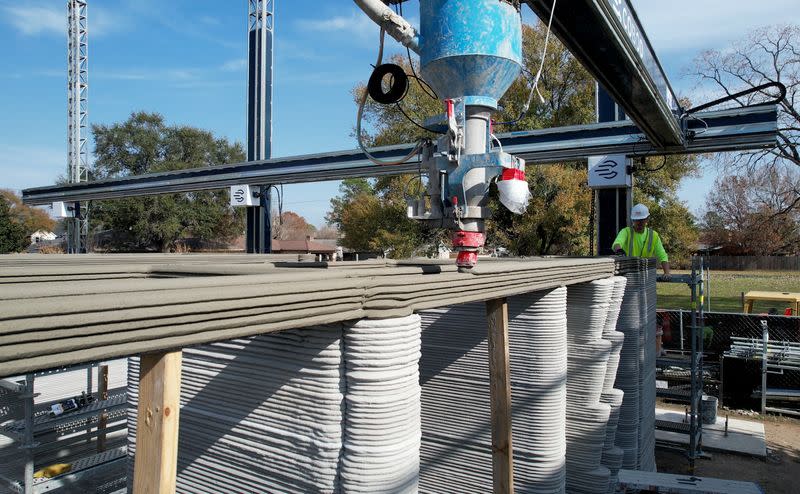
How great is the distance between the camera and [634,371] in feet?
21.6

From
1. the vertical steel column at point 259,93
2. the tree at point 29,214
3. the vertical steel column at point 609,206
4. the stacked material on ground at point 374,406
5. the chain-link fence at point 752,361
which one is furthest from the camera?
the tree at point 29,214

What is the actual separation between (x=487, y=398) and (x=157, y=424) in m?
2.81

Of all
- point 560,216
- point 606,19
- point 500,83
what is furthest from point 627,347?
point 560,216

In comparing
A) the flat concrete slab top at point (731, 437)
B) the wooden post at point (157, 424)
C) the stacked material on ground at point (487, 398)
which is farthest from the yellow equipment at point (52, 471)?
the flat concrete slab top at point (731, 437)

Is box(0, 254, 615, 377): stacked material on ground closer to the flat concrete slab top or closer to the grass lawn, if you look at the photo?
the flat concrete slab top

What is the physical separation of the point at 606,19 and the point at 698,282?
5.63 meters

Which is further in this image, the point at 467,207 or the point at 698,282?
the point at 698,282

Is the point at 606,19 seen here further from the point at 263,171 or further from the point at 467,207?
the point at 263,171

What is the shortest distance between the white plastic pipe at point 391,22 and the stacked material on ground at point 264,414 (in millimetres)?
2191

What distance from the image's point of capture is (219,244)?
152 ft

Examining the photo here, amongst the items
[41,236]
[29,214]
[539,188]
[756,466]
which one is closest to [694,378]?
[756,466]

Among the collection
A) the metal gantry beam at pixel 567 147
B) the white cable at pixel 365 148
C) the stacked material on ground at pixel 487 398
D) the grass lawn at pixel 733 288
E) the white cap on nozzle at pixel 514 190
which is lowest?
the grass lawn at pixel 733 288

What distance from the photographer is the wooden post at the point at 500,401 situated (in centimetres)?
322

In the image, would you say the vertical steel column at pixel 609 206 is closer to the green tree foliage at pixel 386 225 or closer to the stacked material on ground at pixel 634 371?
the stacked material on ground at pixel 634 371
